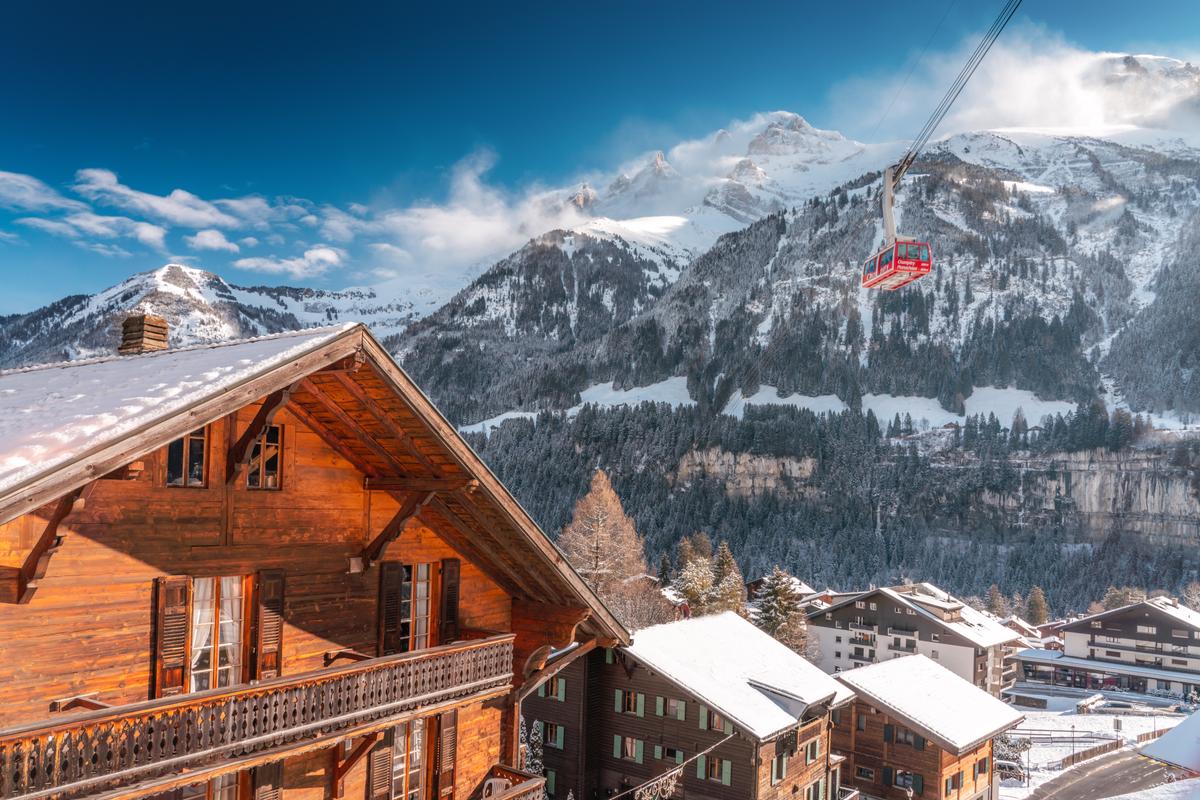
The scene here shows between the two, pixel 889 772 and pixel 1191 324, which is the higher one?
pixel 1191 324

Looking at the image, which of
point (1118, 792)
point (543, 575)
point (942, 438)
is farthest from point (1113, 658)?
point (942, 438)

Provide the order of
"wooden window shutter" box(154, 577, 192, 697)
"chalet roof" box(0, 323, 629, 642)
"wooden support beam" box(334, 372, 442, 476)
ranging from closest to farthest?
"chalet roof" box(0, 323, 629, 642), "wooden window shutter" box(154, 577, 192, 697), "wooden support beam" box(334, 372, 442, 476)

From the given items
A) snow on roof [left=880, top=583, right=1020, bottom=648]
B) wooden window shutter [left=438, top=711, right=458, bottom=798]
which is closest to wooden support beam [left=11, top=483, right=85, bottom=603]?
wooden window shutter [left=438, top=711, right=458, bottom=798]

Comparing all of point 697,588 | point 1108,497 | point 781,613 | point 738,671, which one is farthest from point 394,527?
point 1108,497

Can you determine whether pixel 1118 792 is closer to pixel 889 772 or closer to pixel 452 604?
pixel 889 772

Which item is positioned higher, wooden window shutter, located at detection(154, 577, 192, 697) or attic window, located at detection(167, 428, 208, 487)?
attic window, located at detection(167, 428, 208, 487)

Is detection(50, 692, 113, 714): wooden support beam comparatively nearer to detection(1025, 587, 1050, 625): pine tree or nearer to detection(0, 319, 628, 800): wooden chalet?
detection(0, 319, 628, 800): wooden chalet
